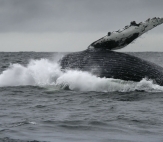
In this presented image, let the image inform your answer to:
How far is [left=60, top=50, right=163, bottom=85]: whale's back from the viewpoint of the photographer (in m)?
13.8

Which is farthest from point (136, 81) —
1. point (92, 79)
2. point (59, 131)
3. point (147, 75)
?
point (59, 131)

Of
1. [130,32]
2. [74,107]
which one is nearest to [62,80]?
[130,32]

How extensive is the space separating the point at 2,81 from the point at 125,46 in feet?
14.9

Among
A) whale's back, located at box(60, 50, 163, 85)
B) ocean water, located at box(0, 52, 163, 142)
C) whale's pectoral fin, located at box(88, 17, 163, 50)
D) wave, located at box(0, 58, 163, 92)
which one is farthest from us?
whale's pectoral fin, located at box(88, 17, 163, 50)

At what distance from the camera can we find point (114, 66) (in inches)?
547

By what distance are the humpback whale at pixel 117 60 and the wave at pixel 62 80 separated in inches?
7.7

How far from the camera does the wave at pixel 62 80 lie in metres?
13.7

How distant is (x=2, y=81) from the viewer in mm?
15922

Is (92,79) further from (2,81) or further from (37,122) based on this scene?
(37,122)

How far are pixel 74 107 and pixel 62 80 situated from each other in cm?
360

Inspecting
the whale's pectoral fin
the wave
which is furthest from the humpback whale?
the wave

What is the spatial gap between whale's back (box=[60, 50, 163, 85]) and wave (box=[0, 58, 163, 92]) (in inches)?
7.0

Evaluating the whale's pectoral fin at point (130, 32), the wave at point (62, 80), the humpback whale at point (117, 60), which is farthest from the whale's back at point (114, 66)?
the whale's pectoral fin at point (130, 32)

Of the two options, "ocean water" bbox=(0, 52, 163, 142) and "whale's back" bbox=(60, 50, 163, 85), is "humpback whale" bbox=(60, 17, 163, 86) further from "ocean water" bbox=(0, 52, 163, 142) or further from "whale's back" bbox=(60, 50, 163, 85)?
"ocean water" bbox=(0, 52, 163, 142)
